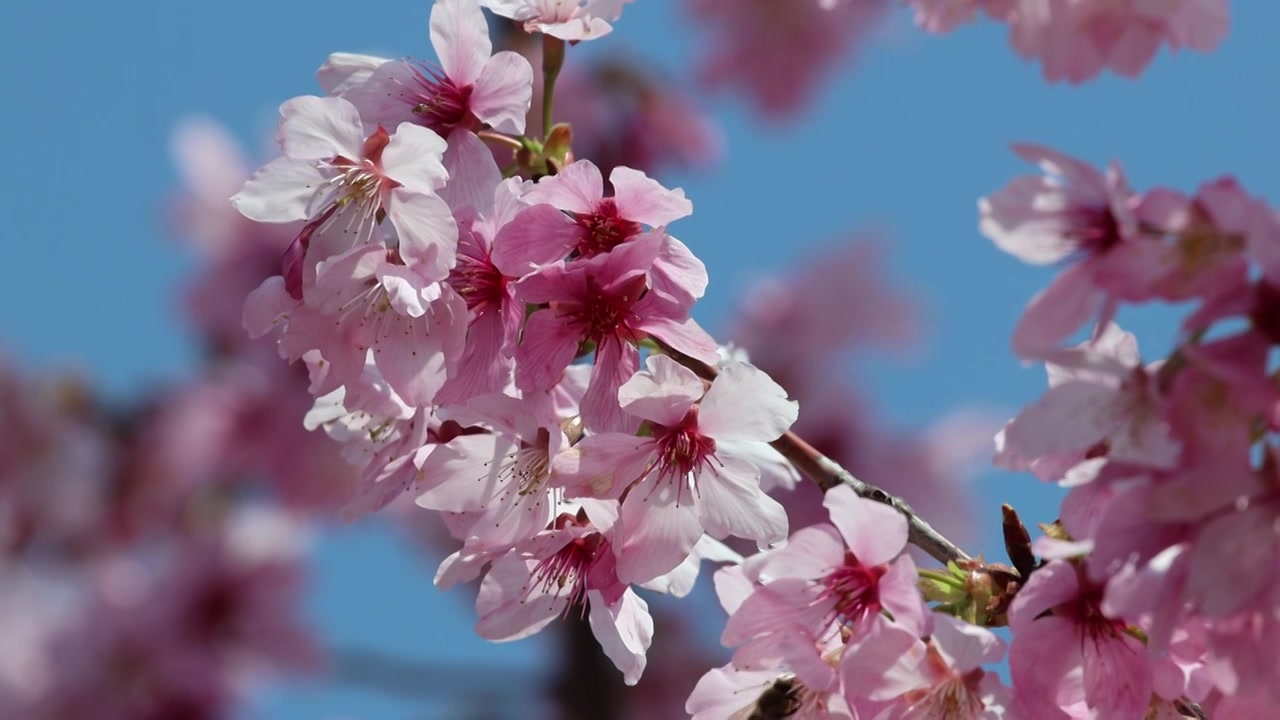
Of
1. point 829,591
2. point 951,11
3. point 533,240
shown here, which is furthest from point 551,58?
point 829,591

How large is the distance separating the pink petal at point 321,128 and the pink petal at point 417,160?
6 centimetres

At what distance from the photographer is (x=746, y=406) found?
4.05 feet

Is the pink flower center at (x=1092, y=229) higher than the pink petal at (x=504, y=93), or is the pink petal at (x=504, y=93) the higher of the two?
the pink flower center at (x=1092, y=229)

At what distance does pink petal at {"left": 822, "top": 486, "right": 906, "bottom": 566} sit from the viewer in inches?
45.4

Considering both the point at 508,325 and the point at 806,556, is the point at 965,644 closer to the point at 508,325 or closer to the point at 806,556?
the point at 806,556

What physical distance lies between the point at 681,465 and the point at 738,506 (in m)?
0.07

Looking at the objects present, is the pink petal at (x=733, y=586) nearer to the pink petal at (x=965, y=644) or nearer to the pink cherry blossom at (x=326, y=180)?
the pink petal at (x=965, y=644)

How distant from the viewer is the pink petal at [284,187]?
4.20 feet

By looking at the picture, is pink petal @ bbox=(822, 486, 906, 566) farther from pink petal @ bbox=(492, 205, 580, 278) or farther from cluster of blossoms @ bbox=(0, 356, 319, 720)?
cluster of blossoms @ bbox=(0, 356, 319, 720)

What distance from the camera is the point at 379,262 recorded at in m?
1.19

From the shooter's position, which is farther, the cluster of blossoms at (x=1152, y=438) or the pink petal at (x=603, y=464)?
the pink petal at (x=603, y=464)

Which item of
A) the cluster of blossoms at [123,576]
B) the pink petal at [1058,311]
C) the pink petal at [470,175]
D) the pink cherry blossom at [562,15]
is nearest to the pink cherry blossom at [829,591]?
the pink petal at [1058,311]

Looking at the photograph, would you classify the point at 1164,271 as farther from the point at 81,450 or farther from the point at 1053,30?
the point at 81,450

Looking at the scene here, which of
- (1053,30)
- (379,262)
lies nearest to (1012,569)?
(1053,30)
